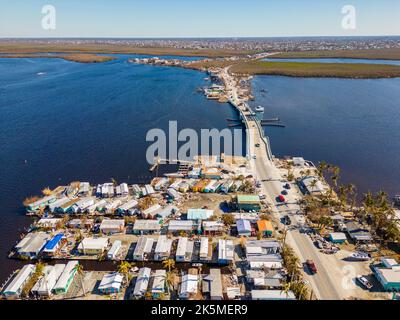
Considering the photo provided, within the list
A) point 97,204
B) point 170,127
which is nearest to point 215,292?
point 97,204

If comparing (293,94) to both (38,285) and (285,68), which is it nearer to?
(285,68)

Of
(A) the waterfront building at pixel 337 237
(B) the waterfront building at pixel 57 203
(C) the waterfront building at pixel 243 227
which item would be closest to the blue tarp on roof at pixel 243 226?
(C) the waterfront building at pixel 243 227

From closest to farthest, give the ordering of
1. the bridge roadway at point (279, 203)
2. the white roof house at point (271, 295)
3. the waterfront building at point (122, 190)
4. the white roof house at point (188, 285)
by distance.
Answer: the white roof house at point (271, 295) < the white roof house at point (188, 285) < the bridge roadway at point (279, 203) < the waterfront building at point (122, 190)

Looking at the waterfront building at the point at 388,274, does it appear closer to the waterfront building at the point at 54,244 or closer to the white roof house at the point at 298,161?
the white roof house at the point at 298,161

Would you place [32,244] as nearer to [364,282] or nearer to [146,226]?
[146,226]

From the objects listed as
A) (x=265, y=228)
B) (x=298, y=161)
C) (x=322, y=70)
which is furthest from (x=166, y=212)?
(x=322, y=70)

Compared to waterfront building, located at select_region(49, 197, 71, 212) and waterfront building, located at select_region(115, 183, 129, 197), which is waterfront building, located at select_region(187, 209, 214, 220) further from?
waterfront building, located at select_region(49, 197, 71, 212)
